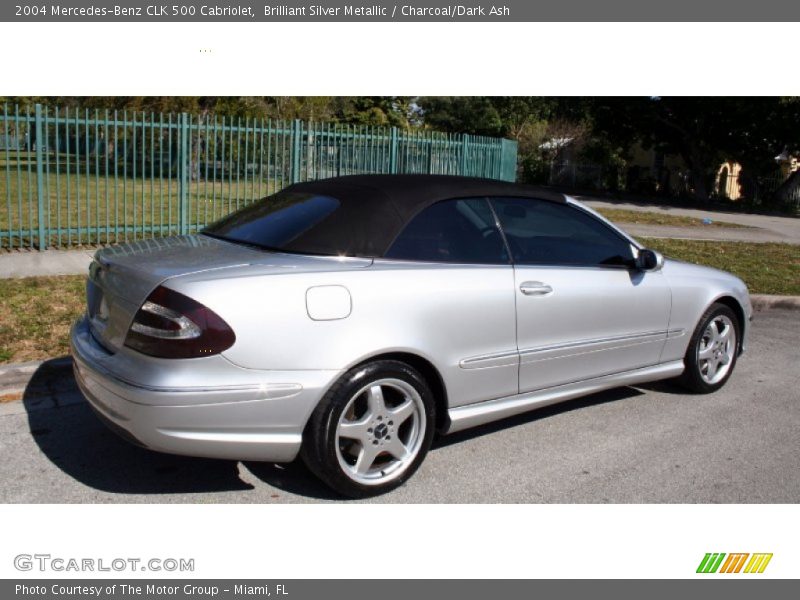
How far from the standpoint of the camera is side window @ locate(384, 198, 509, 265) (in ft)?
13.6

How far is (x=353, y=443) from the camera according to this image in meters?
3.90

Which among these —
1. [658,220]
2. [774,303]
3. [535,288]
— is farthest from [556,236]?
[658,220]

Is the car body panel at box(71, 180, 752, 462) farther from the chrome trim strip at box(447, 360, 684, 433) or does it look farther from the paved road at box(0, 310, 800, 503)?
the paved road at box(0, 310, 800, 503)

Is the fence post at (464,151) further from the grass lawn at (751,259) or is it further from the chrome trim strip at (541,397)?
the chrome trim strip at (541,397)

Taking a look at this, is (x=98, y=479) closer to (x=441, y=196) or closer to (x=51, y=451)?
(x=51, y=451)

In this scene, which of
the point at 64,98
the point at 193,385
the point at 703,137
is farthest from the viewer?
the point at 703,137

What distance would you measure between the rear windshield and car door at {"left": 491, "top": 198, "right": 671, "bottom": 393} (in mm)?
1067

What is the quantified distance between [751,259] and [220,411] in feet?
36.6

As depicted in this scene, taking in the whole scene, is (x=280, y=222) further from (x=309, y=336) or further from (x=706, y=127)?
(x=706, y=127)

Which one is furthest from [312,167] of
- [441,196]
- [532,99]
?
[532,99]

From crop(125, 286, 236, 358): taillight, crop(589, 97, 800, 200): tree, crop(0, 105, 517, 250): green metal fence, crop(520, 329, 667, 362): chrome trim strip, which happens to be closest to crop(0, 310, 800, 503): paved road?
crop(520, 329, 667, 362): chrome trim strip

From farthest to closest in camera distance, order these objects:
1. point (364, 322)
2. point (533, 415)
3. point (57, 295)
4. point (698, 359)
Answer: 1. point (57, 295)
2. point (698, 359)
3. point (533, 415)
4. point (364, 322)

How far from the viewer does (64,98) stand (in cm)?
2839

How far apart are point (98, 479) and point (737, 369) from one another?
16.8 feet
